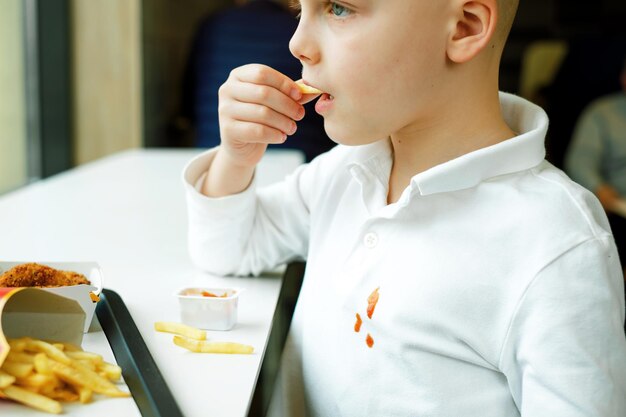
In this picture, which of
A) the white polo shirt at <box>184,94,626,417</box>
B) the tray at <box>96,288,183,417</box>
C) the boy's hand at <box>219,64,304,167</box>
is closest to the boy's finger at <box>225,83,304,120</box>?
the boy's hand at <box>219,64,304,167</box>

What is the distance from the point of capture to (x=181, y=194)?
194 cm

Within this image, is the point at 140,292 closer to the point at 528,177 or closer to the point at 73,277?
the point at 73,277

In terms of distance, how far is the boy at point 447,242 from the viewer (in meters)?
0.90

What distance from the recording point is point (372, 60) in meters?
0.96

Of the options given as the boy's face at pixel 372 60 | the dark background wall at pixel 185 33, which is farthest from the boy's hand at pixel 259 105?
the dark background wall at pixel 185 33

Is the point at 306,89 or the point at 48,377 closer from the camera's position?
the point at 48,377

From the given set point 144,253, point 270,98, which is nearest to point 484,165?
point 270,98

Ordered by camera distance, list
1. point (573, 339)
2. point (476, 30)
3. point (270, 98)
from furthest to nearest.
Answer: point (270, 98)
point (476, 30)
point (573, 339)

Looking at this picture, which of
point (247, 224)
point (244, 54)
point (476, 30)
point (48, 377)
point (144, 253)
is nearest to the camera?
point (48, 377)

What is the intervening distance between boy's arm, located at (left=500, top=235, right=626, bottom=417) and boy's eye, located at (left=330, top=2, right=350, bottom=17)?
0.37 meters

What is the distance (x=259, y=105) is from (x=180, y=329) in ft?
1.10

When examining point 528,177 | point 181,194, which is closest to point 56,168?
point 181,194

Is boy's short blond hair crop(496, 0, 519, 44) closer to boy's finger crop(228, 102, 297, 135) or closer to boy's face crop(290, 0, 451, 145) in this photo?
boy's face crop(290, 0, 451, 145)

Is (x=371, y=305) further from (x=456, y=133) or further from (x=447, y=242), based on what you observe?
(x=456, y=133)
